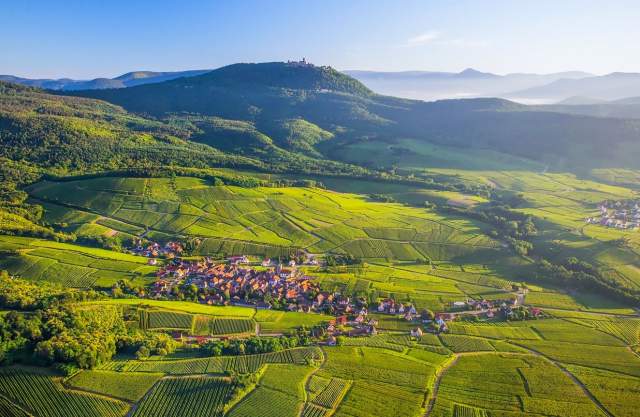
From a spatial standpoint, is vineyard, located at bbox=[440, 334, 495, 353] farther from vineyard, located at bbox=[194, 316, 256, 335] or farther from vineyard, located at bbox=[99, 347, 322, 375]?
vineyard, located at bbox=[194, 316, 256, 335]

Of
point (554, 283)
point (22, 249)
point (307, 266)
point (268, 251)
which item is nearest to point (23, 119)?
point (22, 249)

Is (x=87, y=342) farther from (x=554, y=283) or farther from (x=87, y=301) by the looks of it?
(x=554, y=283)

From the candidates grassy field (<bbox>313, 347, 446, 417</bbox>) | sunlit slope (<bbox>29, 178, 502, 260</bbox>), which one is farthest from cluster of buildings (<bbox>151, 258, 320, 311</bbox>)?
grassy field (<bbox>313, 347, 446, 417</bbox>)

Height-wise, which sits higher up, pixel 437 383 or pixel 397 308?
pixel 397 308

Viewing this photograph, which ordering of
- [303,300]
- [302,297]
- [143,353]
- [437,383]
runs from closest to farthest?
[437,383], [143,353], [303,300], [302,297]

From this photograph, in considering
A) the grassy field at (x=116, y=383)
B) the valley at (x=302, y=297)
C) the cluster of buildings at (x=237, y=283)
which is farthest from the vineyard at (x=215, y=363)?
the cluster of buildings at (x=237, y=283)

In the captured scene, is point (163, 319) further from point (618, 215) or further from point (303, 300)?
point (618, 215)

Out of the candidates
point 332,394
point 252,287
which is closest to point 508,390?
point 332,394
